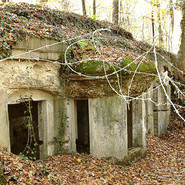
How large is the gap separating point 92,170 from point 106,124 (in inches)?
54.4

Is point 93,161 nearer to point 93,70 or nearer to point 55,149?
point 55,149

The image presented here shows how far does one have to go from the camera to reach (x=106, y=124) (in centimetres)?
617

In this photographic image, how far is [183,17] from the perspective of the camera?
36.8ft

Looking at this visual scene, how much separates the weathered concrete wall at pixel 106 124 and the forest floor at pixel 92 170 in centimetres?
37

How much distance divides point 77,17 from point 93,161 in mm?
6285

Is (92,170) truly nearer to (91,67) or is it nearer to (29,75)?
(91,67)

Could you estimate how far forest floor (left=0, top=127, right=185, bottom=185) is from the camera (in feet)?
12.9

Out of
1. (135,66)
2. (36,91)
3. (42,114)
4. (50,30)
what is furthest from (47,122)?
(135,66)

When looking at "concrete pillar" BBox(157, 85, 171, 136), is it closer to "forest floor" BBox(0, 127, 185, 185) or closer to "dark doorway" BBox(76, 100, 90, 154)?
"forest floor" BBox(0, 127, 185, 185)

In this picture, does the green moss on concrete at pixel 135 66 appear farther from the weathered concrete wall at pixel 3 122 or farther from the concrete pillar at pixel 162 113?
the concrete pillar at pixel 162 113

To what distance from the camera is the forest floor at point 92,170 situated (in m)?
3.94

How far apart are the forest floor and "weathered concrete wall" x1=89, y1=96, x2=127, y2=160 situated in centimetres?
37

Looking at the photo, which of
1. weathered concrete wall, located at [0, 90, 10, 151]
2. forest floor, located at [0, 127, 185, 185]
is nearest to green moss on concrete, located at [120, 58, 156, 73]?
forest floor, located at [0, 127, 185, 185]

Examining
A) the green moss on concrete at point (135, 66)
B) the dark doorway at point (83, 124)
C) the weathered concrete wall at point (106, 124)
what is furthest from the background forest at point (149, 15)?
the dark doorway at point (83, 124)
